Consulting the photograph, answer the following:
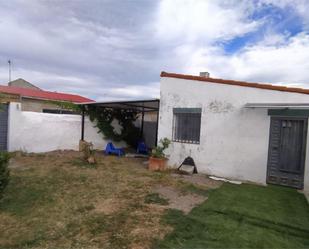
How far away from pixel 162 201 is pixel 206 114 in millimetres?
4413

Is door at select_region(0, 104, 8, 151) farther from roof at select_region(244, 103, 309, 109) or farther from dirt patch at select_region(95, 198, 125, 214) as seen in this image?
roof at select_region(244, 103, 309, 109)

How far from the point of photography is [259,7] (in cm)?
816

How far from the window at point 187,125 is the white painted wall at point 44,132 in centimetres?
654

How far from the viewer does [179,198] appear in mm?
6078

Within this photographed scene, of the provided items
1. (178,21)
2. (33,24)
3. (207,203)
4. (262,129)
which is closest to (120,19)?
(178,21)

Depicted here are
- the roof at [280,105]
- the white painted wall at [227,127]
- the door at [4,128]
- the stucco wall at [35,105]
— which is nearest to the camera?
the roof at [280,105]

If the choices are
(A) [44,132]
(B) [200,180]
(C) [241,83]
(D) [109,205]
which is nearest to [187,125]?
(B) [200,180]

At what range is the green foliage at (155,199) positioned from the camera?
5681 millimetres

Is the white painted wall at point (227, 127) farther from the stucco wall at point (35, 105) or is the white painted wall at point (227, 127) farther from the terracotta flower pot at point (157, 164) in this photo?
the stucco wall at point (35, 105)

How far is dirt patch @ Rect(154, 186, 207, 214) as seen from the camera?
5447 millimetres

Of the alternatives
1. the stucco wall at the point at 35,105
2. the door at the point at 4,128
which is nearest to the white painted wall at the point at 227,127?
the door at the point at 4,128

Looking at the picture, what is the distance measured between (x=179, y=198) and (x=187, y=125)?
411cm

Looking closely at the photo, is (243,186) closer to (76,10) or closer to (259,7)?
(259,7)

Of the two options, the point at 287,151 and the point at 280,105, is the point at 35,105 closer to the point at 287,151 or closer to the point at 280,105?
the point at 280,105
